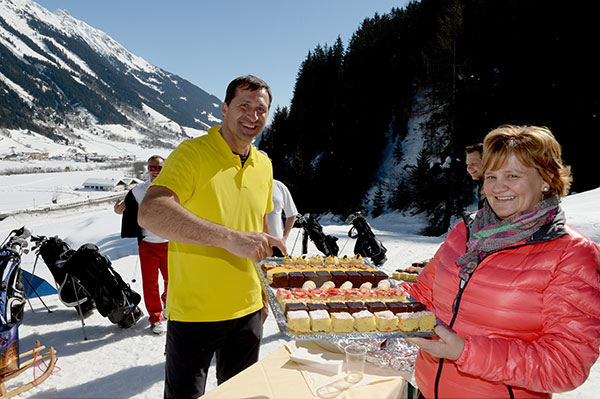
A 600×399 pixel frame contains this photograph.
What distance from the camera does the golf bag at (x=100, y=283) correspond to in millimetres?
4812

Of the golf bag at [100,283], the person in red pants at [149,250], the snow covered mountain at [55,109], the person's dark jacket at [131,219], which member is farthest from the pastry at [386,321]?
the snow covered mountain at [55,109]

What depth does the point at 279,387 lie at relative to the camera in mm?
1996

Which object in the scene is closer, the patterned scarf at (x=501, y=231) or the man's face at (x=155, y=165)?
the patterned scarf at (x=501, y=231)

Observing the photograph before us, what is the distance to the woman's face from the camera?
1.46 metres

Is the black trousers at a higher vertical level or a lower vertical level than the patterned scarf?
lower

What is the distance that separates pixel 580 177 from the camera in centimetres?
1898

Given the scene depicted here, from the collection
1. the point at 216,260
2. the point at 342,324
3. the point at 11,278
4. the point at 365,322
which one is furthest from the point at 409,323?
the point at 11,278

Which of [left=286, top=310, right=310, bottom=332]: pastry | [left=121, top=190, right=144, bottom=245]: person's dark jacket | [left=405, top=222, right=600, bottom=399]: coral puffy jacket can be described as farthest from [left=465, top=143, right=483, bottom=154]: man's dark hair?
[left=121, top=190, right=144, bottom=245]: person's dark jacket

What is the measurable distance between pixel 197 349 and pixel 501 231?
1.84 meters

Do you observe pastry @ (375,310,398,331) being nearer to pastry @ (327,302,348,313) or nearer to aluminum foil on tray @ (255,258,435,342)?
aluminum foil on tray @ (255,258,435,342)

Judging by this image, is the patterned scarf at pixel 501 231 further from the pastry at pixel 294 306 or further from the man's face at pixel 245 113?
the man's face at pixel 245 113

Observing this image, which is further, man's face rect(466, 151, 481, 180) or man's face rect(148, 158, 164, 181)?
man's face rect(148, 158, 164, 181)

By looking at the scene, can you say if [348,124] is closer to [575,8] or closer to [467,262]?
[575,8]

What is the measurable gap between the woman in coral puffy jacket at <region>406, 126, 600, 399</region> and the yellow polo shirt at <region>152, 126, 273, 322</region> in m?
1.19
